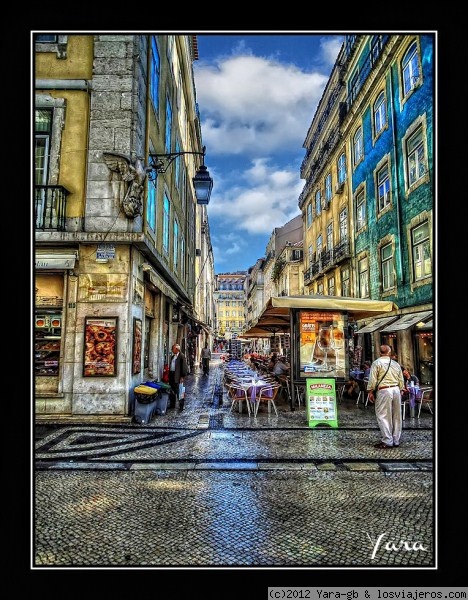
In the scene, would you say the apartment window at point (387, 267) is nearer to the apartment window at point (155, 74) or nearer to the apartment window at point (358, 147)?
the apartment window at point (358, 147)

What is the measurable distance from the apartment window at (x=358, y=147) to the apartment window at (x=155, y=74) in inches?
496

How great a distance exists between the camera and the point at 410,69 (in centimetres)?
1598

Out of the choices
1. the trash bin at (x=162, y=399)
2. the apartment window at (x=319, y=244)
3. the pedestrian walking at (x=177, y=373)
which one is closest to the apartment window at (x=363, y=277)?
the apartment window at (x=319, y=244)

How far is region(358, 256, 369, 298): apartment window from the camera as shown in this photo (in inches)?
837

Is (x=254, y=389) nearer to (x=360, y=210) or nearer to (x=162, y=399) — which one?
(x=162, y=399)

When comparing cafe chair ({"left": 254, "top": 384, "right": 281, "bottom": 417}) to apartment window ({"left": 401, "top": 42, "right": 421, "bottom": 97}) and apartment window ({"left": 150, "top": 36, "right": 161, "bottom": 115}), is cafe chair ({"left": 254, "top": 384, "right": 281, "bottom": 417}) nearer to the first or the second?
apartment window ({"left": 150, "top": 36, "right": 161, "bottom": 115})

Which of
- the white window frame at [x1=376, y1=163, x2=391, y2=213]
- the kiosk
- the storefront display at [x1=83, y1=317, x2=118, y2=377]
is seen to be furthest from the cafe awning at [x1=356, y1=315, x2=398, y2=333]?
the storefront display at [x1=83, y1=317, x2=118, y2=377]

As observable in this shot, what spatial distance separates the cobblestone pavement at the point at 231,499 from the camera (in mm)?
3361

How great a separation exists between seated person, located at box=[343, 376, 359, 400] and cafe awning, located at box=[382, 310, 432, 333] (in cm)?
250

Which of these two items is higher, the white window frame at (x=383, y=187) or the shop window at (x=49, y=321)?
the white window frame at (x=383, y=187)

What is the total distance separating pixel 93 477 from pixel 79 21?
5195 mm

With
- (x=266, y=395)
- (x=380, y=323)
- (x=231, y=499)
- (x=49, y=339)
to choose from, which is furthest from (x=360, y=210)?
(x=231, y=499)
